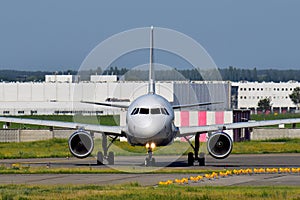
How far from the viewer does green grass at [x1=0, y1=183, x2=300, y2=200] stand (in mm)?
28578

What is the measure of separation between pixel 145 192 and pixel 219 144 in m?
17.2

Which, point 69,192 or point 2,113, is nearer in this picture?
point 69,192

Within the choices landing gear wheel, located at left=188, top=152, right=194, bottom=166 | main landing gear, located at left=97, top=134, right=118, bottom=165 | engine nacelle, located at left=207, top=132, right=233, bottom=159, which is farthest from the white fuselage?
landing gear wheel, located at left=188, top=152, right=194, bottom=166

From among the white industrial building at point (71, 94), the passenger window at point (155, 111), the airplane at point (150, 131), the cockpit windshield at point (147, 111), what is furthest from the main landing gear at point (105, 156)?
the white industrial building at point (71, 94)

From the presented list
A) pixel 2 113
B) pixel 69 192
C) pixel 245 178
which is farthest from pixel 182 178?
pixel 2 113

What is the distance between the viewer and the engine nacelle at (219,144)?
46625 mm

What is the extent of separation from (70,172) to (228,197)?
48.0 ft

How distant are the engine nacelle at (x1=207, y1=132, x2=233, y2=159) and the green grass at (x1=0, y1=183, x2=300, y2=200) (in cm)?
1332

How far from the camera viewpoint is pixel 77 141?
47.2m

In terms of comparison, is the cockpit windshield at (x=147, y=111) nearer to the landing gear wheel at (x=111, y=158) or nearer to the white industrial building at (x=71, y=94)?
the landing gear wheel at (x=111, y=158)

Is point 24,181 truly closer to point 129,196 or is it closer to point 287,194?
point 129,196

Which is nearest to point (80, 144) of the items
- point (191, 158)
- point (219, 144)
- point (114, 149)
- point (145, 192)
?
point (191, 158)

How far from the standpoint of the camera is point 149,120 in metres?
43.5

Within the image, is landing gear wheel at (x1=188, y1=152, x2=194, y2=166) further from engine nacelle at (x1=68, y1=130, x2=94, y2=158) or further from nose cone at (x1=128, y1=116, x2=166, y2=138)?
engine nacelle at (x1=68, y1=130, x2=94, y2=158)
